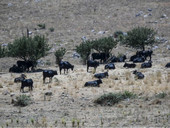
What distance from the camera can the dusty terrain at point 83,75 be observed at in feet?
64.7

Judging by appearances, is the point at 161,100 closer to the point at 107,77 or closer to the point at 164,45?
the point at 107,77

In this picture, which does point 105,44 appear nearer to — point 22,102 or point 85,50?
point 85,50

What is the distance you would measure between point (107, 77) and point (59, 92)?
→ 7.39 m

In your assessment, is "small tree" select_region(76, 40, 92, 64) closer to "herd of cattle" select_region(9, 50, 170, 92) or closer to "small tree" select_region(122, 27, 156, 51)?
"herd of cattle" select_region(9, 50, 170, 92)

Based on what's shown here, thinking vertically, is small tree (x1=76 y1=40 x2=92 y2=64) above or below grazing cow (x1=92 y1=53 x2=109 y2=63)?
above

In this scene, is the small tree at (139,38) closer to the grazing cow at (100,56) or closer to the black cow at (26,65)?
the grazing cow at (100,56)

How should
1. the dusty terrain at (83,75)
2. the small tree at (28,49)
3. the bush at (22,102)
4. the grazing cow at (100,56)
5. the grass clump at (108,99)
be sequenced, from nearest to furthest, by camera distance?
the dusty terrain at (83,75), the grass clump at (108,99), the bush at (22,102), the small tree at (28,49), the grazing cow at (100,56)

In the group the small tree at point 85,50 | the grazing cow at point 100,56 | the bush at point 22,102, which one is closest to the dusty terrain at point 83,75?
the bush at point 22,102

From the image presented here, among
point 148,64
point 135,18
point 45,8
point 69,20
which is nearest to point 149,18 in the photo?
point 135,18

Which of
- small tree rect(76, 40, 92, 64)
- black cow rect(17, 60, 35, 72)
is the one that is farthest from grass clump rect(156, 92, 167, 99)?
small tree rect(76, 40, 92, 64)

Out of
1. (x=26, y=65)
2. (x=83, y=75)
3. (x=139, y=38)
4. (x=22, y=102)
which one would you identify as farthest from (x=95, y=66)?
(x=22, y=102)

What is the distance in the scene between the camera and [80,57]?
5181cm

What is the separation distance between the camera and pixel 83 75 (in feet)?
115

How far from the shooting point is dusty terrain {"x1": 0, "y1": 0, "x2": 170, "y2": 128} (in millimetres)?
19734
